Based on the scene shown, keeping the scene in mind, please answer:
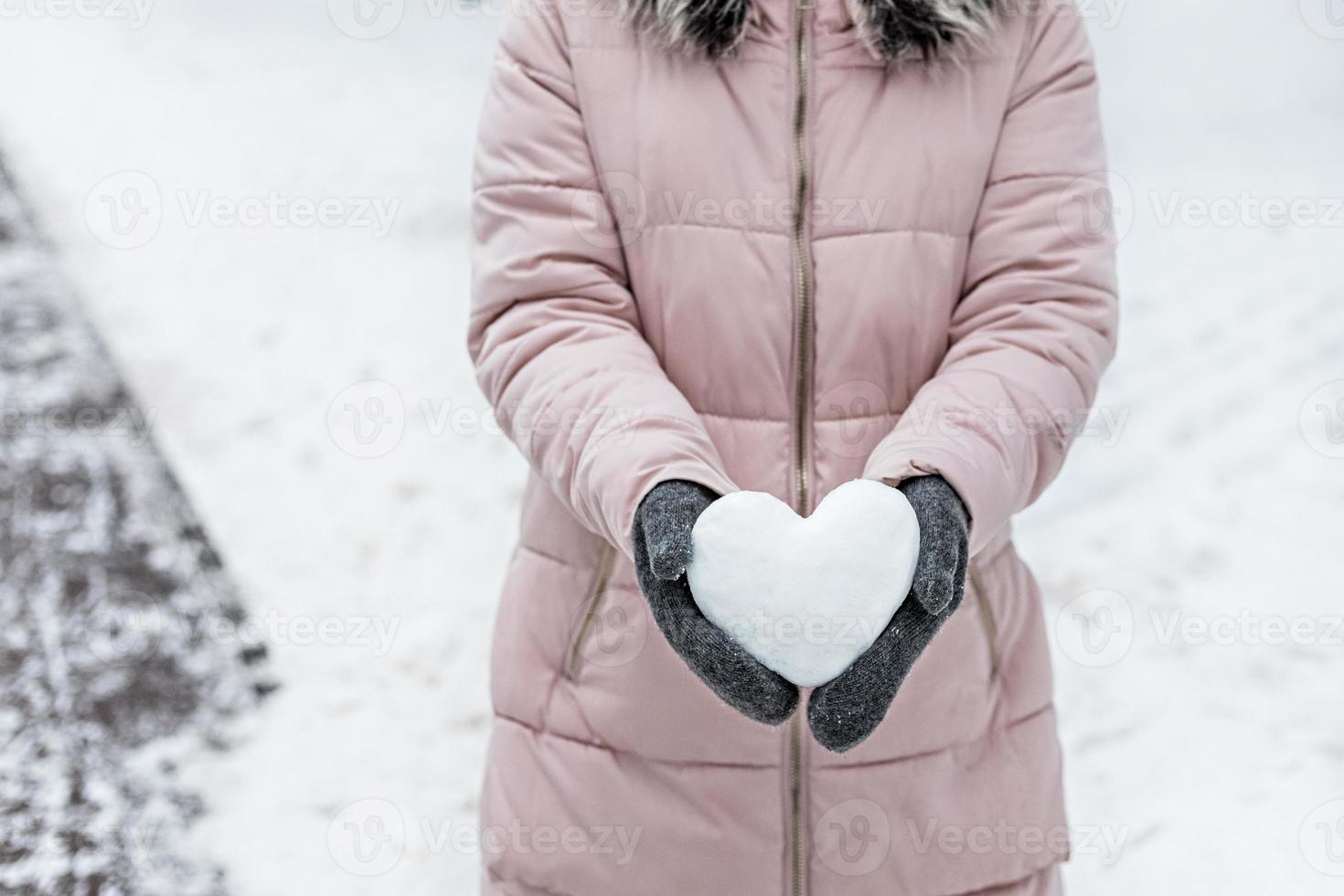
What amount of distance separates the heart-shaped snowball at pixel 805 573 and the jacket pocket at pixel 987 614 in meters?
0.27

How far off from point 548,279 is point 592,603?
1.05ft

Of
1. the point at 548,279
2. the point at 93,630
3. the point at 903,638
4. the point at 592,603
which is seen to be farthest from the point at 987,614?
the point at 93,630

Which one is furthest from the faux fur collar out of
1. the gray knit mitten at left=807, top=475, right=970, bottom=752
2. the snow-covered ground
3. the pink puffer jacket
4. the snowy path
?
the snowy path

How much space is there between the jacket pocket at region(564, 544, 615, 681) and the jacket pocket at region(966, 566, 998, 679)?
1.16ft

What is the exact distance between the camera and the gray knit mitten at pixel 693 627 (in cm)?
87

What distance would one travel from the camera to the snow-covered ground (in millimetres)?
1830

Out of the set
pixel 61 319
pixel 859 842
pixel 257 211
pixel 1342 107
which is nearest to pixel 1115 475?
pixel 1342 107

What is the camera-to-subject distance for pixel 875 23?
1.03 meters

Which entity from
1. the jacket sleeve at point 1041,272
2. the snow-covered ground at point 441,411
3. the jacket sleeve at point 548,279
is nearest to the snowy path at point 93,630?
the snow-covered ground at point 441,411

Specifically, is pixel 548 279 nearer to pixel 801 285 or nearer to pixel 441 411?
pixel 801 285

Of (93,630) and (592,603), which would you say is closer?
(592,603)

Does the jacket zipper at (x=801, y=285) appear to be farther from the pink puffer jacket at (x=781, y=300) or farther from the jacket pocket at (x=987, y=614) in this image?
the jacket pocket at (x=987, y=614)

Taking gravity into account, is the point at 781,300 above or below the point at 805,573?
above

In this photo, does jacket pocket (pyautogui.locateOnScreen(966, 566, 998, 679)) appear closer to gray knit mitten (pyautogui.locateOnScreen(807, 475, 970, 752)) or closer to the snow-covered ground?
gray knit mitten (pyautogui.locateOnScreen(807, 475, 970, 752))
